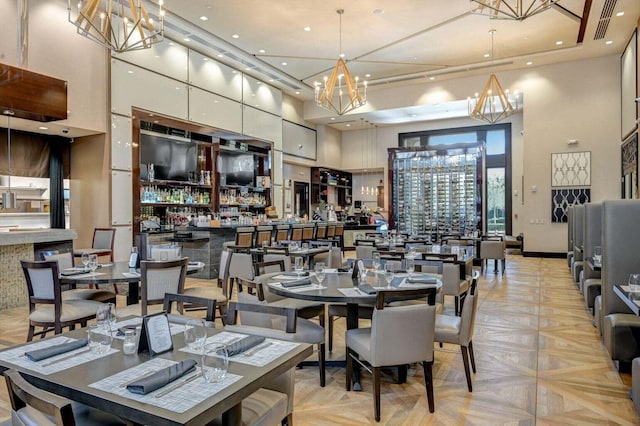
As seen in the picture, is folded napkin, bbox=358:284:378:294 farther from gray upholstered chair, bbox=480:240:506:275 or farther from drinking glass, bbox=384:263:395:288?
gray upholstered chair, bbox=480:240:506:275

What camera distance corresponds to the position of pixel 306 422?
2.86 metres

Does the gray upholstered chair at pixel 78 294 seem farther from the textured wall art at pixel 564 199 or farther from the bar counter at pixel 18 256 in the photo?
the textured wall art at pixel 564 199

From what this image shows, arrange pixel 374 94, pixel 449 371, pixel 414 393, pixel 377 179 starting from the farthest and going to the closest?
pixel 377 179 < pixel 374 94 < pixel 449 371 < pixel 414 393

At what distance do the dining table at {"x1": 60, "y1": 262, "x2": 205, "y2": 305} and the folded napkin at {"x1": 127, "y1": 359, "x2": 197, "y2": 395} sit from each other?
7.99ft

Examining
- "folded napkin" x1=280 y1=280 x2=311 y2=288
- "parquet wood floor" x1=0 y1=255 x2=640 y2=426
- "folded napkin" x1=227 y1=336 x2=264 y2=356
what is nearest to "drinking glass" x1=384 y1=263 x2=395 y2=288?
"folded napkin" x1=280 y1=280 x2=311 y2=288

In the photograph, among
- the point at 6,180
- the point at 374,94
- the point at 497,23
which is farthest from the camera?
the point at 374,94

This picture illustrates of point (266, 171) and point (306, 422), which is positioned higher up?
point (266, 171)

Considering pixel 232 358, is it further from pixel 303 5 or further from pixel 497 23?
pixel 497 23

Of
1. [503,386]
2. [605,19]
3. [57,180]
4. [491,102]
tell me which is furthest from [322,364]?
[605,19]

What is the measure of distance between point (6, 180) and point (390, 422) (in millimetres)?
8564

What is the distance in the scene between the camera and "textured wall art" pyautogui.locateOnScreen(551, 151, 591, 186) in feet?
37.5

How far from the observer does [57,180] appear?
28.3ft

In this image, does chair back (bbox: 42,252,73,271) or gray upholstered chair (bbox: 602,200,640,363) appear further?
chair back (bbox: 42,252,73,271)

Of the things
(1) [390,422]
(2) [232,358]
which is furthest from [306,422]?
(2) [232,358]
